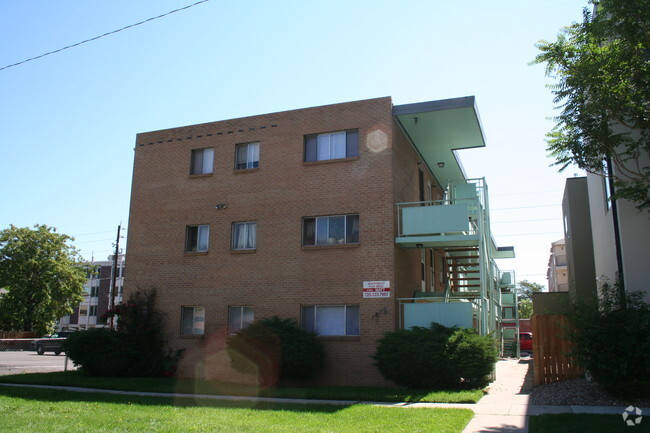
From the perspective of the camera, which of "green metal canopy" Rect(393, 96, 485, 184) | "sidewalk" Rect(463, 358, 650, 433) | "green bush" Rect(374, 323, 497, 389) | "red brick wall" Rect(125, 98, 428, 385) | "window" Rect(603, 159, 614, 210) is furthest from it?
"green metal canopy" Rect(393, 96, 485, 184)

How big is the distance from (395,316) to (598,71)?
8216mm

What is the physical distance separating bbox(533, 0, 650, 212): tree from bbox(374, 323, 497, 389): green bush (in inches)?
189

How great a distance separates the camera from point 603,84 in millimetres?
11422

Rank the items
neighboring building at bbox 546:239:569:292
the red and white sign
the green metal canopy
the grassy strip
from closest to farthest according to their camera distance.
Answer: the grassy strip
the red and white sign
the green metal canopy
neighboring building at bbox 546:239:569:292

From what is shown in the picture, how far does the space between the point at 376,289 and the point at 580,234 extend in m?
15.0

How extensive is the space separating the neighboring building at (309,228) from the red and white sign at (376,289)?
35mm

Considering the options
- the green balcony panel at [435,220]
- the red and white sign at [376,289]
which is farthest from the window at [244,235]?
the green balcony panel at [435,220]

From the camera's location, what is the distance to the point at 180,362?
18.6m

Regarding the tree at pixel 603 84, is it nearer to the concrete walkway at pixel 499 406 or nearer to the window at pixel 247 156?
the concrete walkway at pixel 499 406

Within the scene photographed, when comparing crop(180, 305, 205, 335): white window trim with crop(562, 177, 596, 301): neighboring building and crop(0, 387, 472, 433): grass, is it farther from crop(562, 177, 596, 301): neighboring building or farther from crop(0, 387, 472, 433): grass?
crop(562, 177, 596, 301): neighboring building

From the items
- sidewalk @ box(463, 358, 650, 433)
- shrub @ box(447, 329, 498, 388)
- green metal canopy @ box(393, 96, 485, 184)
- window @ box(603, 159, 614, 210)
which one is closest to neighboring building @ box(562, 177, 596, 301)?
green metal canopy @ box(393, 96, 485, 184)

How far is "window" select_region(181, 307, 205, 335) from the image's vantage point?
61.7 feet

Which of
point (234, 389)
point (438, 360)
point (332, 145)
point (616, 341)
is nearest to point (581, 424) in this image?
point (616, 341)

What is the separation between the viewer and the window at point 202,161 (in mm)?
19984
